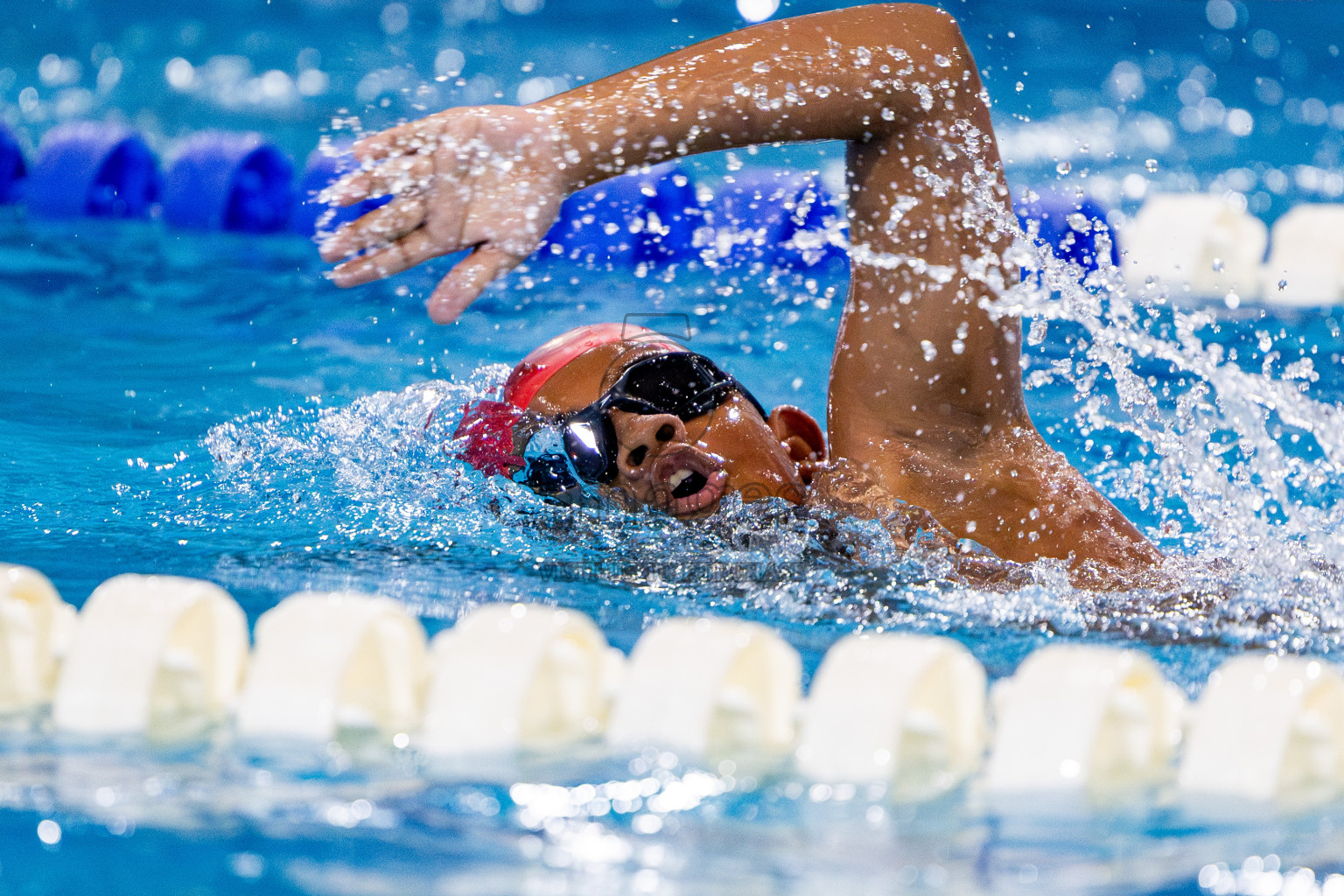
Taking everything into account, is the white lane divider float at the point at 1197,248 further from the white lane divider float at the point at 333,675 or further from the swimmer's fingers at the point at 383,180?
the white lane divider float at the point at 333,675

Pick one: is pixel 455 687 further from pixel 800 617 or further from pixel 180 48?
pixel 180 48

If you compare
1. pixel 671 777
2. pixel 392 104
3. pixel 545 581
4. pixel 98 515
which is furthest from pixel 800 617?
pixel 392 104

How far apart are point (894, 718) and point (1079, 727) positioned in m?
0.16

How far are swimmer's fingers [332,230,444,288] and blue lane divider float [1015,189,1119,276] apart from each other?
3291 mm

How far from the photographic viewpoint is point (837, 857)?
106 centimetres

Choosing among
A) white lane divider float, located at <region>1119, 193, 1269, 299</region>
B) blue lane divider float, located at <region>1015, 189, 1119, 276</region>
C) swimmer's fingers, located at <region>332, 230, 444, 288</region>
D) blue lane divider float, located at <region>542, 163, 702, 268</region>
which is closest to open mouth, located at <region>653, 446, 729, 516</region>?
swimmer's fingers, located at <region>332, 230, 444, 288</region>

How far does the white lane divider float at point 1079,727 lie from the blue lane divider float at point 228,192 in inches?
181

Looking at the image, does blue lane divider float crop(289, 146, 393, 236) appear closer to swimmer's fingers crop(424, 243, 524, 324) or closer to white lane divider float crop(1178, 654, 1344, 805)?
swimmer's fingers crop(424, 243, 524, 324)

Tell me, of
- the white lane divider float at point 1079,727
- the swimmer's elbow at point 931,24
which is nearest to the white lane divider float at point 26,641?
the white lane divider float at point 1079,727

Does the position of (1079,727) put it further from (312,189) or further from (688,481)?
(312,189)

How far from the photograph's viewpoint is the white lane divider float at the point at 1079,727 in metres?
1.14

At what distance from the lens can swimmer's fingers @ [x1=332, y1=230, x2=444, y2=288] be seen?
146cm

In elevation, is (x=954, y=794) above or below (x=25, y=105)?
below

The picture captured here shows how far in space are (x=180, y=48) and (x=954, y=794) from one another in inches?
313
